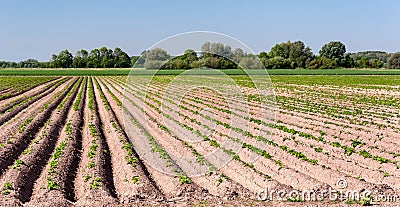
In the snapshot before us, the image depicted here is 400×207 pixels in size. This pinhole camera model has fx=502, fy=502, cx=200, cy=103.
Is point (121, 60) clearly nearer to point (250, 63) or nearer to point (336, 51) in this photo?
point (336, 51)

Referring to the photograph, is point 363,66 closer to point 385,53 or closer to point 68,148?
point 385,53

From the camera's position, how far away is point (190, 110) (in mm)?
22688

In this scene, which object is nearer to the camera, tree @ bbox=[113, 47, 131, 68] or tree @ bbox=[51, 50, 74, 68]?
tree @ bbox=[113, 47, 131, 68]

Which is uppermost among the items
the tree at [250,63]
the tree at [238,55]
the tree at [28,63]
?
the tree at [238,55]

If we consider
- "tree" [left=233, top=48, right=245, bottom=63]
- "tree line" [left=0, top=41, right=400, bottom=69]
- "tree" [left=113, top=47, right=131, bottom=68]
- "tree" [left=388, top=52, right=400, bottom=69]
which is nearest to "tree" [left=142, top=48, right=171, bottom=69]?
"tree" [left=233, top=48, right=245, bottom=63]

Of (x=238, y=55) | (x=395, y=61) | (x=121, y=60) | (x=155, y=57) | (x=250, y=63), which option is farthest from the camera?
(x=121, y=60)

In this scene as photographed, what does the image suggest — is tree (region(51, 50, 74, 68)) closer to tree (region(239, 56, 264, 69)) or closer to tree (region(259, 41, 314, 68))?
tree (region(259, 41, 314, 68))

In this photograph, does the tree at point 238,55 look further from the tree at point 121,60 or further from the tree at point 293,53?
the tree at point 121,60

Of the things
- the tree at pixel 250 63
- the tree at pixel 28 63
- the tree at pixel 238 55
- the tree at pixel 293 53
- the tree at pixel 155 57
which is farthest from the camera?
the tree at pixel 28 63

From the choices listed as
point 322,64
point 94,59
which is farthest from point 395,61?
point 94,59

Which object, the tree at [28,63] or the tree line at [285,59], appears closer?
the tree line at [285,59]

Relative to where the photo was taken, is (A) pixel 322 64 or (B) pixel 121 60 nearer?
(A) pixel 322 64

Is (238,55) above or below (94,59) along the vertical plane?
above

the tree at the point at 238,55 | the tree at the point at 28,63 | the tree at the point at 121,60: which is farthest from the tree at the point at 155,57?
the tree at the point at 28,63
